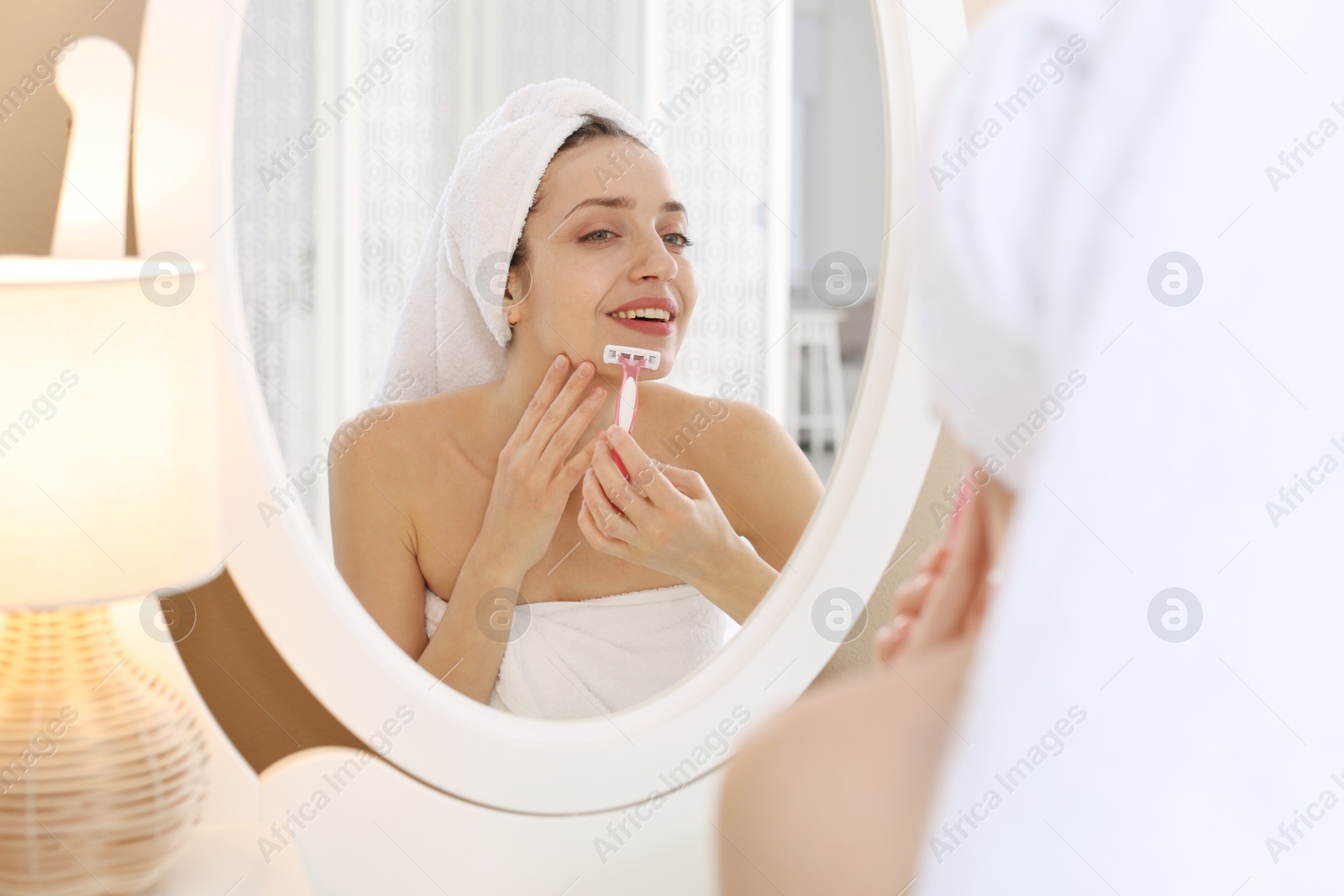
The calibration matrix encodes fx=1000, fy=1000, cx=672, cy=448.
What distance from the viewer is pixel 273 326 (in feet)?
2.21

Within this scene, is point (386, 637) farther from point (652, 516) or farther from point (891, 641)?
point (891, 641)

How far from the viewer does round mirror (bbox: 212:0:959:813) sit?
667 millimetres

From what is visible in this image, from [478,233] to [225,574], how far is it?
30cm

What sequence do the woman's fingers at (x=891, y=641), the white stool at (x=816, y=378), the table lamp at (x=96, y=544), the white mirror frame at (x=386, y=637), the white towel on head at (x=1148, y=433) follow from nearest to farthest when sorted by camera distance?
the white towel on head at (x=1148, y=433) → the woman's fingers at (x=891, y=641) → the table lamp at (x=96, y=544) → the white mirror frame at (x=386, y=637) → the white stool at (x=816, y=378)

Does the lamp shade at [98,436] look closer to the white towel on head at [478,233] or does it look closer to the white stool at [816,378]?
the white towel on head at [478,233]

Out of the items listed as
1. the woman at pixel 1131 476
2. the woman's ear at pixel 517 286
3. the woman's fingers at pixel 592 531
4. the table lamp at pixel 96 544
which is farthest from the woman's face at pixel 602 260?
the woman at pixel 1131 476

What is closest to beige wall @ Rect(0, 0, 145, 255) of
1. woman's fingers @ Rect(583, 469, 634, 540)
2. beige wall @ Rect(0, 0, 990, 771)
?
beige wall @ Rect(0, 0, 990, 771)

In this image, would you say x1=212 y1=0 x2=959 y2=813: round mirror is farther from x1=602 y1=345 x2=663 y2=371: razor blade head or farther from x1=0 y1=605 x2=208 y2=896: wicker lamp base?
x1=0 y1=605 x2=208 y2=896: wicker lamp base

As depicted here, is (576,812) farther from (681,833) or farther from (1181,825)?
(1181,825)

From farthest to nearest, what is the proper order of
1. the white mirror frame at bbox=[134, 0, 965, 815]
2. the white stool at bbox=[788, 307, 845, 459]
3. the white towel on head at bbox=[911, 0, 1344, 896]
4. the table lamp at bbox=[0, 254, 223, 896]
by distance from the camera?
the white stool at bbox=[788, 307, 845, 459]
the white mirror frame at bbox=[134, 0, 965, 815]
the table lamp at bbox=[0, 254, 223, 896]
the white towel on head at bbox=[911, 0, 1344, 896]

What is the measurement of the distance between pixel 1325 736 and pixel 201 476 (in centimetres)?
55

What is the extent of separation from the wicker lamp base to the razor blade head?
36cm

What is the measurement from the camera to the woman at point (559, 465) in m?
0.69

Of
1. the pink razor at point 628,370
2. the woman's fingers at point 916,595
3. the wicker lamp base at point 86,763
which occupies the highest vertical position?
the pink razor at point 628,370
